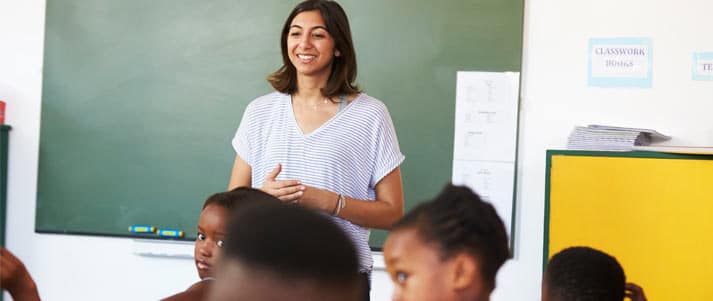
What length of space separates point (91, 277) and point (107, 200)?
39cm

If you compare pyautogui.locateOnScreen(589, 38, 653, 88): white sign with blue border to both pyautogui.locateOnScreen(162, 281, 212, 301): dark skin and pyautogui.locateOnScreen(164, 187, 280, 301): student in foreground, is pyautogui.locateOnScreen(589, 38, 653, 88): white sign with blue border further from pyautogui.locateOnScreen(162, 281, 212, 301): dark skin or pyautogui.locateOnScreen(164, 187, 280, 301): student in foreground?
pyautogui.locateOnScreen(162, 281, 212, 301): dark skin

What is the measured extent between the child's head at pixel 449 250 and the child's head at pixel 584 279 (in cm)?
55

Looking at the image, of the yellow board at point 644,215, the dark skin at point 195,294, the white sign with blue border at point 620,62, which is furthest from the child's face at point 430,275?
the white sign with blue border at point 620,62

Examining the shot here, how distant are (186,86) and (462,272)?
2634 millimetres

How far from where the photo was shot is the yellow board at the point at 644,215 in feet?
9.07

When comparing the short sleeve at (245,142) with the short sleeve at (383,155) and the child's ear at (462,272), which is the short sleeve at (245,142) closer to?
the short sleeve at (383,155)

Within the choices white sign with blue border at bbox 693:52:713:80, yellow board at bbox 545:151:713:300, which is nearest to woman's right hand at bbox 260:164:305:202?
yellow board at bbox 545:151:713:300

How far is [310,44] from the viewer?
77.2 inches

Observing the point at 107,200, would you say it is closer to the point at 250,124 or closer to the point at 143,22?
the point at 143,22

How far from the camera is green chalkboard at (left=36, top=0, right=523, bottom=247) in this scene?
131 inches

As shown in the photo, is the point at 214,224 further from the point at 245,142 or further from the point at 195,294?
the point at 245,142

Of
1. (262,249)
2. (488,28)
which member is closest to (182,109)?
(488,28)

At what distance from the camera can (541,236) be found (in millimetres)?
3301

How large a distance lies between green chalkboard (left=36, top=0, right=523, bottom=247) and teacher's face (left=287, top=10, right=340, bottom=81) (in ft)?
4.54
